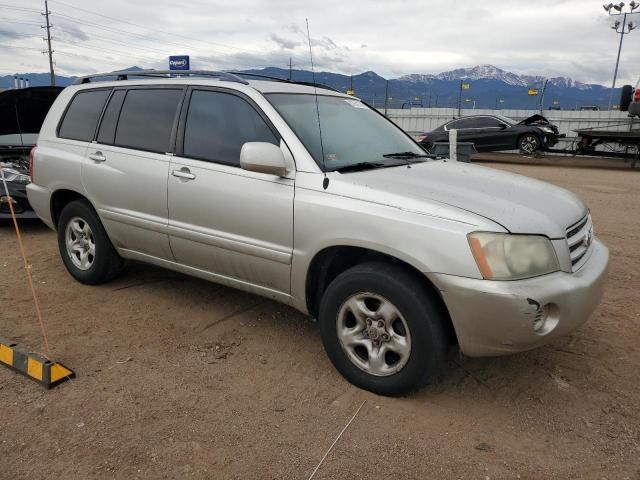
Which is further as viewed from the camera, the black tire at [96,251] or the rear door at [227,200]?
the black tire at [96,251]

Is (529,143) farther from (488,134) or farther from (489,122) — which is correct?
(489,122)

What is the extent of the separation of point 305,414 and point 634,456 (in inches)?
64.9

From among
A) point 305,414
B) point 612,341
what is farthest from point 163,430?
point 612,341

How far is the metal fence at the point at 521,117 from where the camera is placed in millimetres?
21141

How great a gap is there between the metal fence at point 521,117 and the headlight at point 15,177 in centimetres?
1537

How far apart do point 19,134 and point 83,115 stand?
4.69 metres

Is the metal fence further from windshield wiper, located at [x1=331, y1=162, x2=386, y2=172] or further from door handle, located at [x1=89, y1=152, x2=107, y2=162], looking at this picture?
door handle, located at [x1=89, y1=152, x2=107, y2=162]

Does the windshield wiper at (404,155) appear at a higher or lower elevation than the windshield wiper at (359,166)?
higher

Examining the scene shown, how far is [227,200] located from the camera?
11.7 ft

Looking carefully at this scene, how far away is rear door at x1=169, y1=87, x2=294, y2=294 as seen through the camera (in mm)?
3377

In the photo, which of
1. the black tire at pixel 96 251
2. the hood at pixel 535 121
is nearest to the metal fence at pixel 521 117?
the hood at pixel 535 121

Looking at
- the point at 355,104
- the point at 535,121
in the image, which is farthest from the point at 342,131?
the point at 535,121

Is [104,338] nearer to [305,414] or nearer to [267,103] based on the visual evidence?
[305,414]

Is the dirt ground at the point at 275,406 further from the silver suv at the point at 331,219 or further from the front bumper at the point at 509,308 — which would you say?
the front bumper at the point at 509,308
